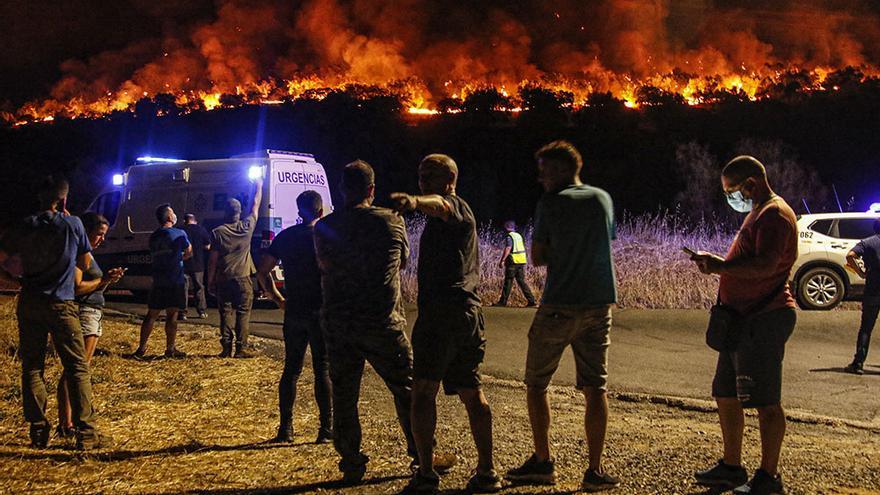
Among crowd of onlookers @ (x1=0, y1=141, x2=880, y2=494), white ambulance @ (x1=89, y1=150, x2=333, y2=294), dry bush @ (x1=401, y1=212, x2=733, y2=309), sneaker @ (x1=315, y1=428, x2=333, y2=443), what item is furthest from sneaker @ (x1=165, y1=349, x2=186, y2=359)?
dry bush @ (x1=401, y1=212, x2=733, y2=309)

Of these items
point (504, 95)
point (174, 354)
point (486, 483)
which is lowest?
point (174, 354)

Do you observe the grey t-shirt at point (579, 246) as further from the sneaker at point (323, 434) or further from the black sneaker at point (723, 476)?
the sneaker at point (323, 434)

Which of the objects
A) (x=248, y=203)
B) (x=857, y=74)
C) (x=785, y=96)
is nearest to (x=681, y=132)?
(x=785, y=96)

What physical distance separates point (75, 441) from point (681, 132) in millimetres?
42423

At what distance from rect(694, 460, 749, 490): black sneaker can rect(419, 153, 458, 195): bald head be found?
213 centimetres

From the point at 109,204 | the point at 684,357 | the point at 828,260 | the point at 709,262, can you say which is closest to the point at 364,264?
the point at 709,262

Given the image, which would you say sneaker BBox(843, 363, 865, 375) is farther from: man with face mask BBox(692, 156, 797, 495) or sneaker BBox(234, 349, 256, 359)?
sneaker BBox(234, 349, 256, 359)

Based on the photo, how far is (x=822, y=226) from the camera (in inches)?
571

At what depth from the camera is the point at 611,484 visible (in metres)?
4.59

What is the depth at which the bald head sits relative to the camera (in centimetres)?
455

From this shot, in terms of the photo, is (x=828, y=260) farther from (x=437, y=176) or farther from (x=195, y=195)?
(x=437, y=176)

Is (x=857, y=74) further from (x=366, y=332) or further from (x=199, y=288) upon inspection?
(x=366, y=332)

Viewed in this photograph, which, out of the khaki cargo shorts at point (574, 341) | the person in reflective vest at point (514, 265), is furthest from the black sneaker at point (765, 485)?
the person in reflective vest at point (514, 265)

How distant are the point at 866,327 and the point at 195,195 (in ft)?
35.5
